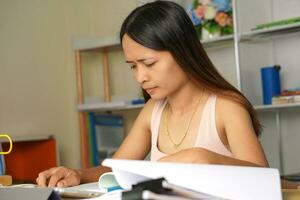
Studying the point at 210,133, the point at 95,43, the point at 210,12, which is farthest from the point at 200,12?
the point at 210,133

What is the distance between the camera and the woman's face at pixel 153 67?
4.10ft

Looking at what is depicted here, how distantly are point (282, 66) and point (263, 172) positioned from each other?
84.6 inches

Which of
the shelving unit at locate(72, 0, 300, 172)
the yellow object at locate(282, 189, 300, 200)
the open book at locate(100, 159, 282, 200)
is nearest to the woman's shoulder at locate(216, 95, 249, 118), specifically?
the yellow object at locate(282, 189, 300, 200)

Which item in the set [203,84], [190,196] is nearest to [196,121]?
[203,84]

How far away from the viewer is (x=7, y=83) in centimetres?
325

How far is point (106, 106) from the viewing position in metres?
3.17

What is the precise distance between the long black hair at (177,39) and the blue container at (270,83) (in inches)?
52.0

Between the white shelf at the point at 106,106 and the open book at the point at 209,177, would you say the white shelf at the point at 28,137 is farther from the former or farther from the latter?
the open book at the point at 209,177

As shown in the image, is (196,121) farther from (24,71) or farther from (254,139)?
(24,71)

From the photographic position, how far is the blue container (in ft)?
8.61

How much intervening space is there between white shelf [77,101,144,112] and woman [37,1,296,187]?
5.04 ft

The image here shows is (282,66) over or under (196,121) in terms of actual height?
over

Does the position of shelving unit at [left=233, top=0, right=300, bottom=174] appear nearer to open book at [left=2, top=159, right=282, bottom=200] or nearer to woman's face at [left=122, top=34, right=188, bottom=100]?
woman's face at [left=122, top=34, right=188, bottom=100]

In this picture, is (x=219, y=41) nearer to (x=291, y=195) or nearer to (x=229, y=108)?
(x=229, y=108)
